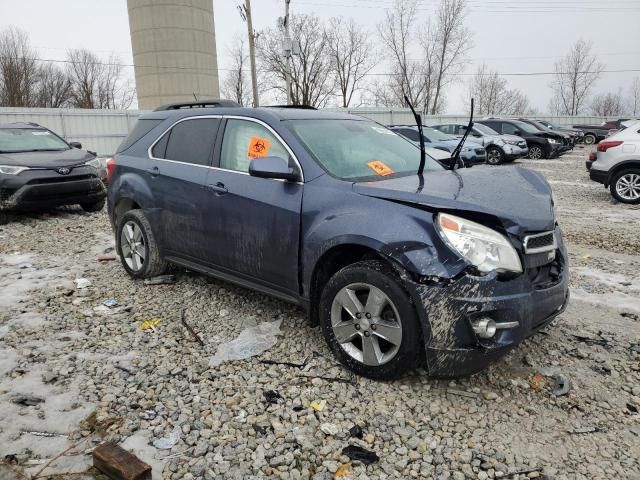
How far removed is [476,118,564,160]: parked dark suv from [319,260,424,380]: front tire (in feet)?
60.6

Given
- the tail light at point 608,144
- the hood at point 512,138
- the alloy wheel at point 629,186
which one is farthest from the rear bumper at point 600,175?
the hood at point 512,138

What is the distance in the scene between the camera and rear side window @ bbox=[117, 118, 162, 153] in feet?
17.1

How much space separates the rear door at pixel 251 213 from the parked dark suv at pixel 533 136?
17.7 m

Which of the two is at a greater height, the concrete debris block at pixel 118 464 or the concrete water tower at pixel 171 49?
the concrete water tower at pixel 171 49

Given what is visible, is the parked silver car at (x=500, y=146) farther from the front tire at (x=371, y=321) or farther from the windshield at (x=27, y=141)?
the front tire at (x=371, y=321)

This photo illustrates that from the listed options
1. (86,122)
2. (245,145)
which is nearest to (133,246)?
(245,145)

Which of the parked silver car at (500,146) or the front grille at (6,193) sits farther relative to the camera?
the parked silver car at (500,146)

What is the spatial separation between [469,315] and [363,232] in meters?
0.80

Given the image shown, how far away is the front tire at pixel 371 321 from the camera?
117 inches

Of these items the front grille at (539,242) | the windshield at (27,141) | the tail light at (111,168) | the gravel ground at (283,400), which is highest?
the windshield at (27,141)

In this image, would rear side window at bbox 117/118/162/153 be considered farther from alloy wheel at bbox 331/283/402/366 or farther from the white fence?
the white fence

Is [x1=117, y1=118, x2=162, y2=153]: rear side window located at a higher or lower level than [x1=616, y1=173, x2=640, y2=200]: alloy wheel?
higher

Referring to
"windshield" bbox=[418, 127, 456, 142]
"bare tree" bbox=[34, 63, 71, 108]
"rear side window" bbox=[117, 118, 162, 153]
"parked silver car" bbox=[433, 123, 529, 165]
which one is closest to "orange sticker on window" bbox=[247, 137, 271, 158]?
"rear side window" bbox=[117, 118, 162, 153]

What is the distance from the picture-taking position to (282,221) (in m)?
3.64
